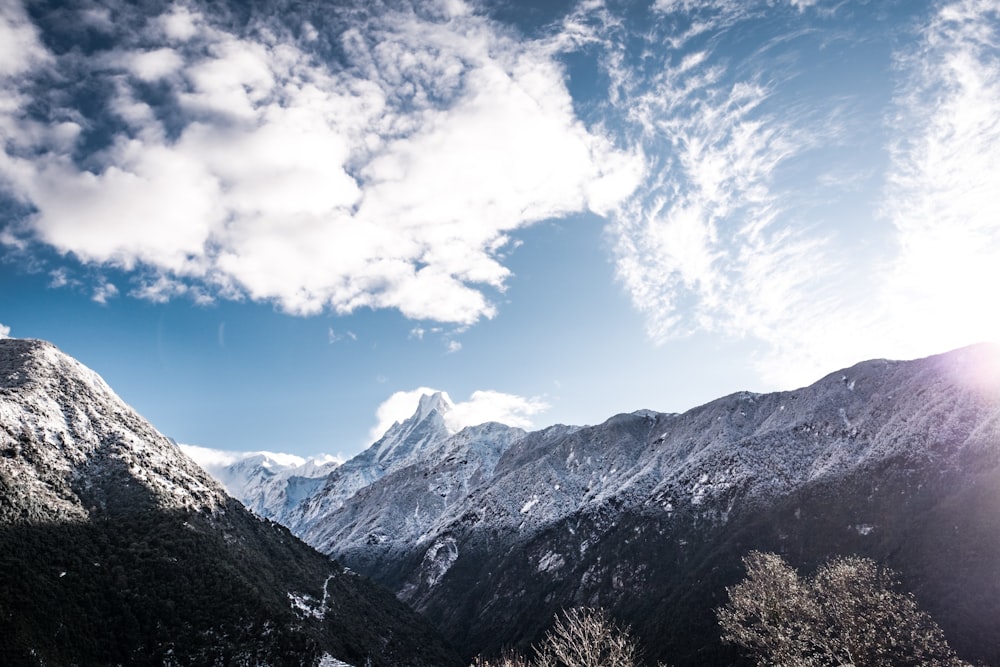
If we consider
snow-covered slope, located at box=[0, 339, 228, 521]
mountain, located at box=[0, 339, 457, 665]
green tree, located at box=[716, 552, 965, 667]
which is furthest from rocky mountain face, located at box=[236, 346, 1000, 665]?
snow-covered slope, located at box=[0, 339, 228, 521]

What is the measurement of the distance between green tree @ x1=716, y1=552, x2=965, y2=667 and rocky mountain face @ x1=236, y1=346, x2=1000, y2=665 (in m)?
21.2

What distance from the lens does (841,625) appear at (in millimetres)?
55469

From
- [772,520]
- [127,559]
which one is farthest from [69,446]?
[772,520]

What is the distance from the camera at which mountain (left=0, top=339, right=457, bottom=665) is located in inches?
2502

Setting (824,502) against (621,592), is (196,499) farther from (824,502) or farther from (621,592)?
(824,502)

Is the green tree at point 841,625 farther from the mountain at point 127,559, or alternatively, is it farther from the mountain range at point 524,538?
the mountain at point 127,559

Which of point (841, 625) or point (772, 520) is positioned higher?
point (772, 520)

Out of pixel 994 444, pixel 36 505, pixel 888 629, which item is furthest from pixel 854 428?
pixel 36 505

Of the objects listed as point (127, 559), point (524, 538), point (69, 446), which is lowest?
point (524, 538)

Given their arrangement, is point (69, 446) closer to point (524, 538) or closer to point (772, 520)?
point (524, 538)

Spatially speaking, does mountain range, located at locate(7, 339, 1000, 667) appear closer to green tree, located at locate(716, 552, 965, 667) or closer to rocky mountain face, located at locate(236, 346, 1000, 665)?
rocky mountain face, located at locate(236, 346, 1000, 665)

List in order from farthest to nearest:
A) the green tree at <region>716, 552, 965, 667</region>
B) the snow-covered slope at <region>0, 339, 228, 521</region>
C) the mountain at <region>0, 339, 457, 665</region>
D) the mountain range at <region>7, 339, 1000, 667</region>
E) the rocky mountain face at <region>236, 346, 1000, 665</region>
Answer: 1. the rocky mountain face at <region>236, 346, 1000, 665</region>
2. the snow-covered slope at <region>0, 339, 228, 521</region>
3. the mountain range at <region>7, 339, 1000, 667</region>
4. the mountain at <region>0, 339, 457, 665</region>
5. the green tree at <region>716, 552, 965, 667</region>

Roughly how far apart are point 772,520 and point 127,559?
135578mm

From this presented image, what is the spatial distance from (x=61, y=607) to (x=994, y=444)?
159 meters
